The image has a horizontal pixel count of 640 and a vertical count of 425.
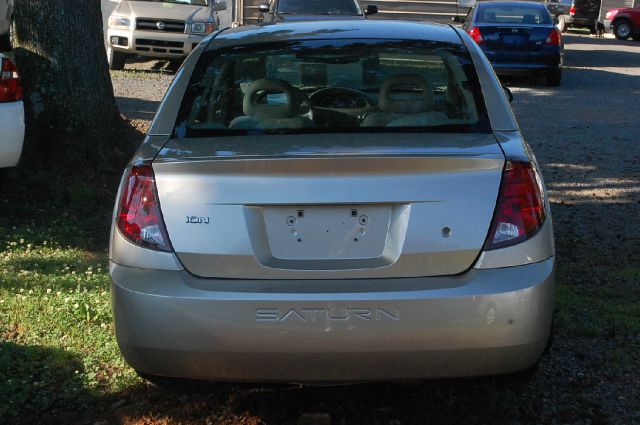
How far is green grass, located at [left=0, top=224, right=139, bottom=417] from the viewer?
4.25 metres

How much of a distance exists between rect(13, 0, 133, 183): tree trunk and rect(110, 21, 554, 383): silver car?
4.37 metres

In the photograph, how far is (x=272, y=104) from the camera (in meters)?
4.45

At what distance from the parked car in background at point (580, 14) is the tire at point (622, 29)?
206 cm

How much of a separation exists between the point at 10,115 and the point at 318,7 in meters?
11.6

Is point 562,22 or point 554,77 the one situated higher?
point 554,77

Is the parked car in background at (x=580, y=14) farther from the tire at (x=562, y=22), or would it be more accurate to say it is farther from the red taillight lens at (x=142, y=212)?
the red taillight lens at (x=142, y=212)

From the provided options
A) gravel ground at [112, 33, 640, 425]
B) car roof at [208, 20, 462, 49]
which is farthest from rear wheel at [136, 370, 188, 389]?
car roof at [208, 20, 462, 49]

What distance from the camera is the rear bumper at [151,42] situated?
16672mm

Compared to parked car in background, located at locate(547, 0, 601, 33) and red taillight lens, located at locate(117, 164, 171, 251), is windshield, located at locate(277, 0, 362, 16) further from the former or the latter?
parked car in background, located at locate(547, 0, 601, 33)

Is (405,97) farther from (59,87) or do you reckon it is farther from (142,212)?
(59,87)

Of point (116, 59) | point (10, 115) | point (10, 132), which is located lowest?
point (116, 59)

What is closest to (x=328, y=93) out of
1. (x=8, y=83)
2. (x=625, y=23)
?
Answer: (x=8, y=83)

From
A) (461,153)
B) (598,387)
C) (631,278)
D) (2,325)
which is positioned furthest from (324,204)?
(631,278)

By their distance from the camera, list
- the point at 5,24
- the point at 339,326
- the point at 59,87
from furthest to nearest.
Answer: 1. the point at 5,24
2. the point at 59,87
3. the point at 339,326
